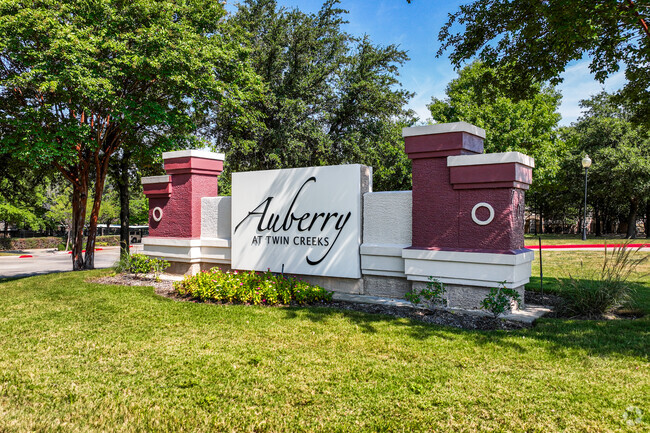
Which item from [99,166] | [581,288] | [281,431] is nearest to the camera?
[281,431]

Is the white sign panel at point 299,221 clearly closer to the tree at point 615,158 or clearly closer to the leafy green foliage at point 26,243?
the tree at point 615,158

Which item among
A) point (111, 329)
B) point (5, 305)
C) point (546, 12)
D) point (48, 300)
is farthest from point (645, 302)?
point (5, 305)

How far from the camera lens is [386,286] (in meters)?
A: 8.64

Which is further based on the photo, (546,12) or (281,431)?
Answer: (546,12)

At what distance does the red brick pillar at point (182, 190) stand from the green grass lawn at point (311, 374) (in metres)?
4.52

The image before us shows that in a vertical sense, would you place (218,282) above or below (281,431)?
above

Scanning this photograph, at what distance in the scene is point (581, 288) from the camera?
7.40 m

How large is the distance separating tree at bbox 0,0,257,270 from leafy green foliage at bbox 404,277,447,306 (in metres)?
8.65

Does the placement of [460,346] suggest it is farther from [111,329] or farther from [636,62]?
[636,62]

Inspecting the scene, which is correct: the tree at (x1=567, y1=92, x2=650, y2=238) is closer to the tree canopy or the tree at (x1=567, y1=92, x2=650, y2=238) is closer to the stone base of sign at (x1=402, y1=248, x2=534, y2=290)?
the tree canopy

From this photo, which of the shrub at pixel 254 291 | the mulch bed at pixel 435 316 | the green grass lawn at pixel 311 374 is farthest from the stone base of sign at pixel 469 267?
the shrub at pixel 254 291

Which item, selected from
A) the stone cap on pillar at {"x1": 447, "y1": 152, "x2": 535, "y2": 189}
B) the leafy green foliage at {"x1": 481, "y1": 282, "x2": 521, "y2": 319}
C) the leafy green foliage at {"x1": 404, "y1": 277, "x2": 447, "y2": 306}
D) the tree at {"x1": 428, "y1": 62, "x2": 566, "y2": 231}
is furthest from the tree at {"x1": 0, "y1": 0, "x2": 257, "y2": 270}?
the tree at {"x1": 428, "y1": 62, "x2": 566, "y2": 231}

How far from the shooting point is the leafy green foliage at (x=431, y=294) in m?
7.30

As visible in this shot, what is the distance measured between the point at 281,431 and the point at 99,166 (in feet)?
44.2
